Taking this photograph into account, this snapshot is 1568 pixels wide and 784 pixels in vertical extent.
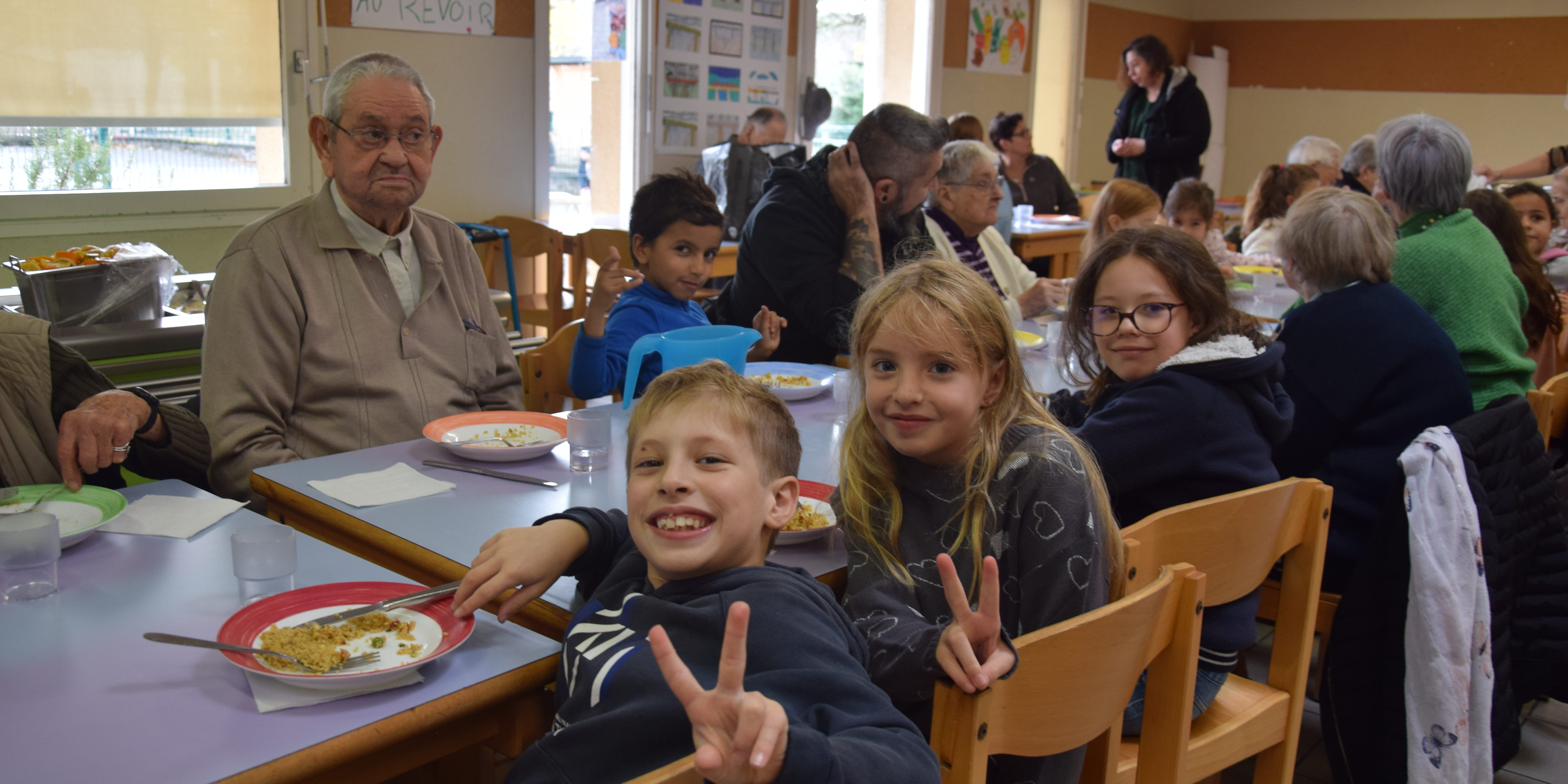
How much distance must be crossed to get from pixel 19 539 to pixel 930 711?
102cm

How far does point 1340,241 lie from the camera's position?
7.00ft

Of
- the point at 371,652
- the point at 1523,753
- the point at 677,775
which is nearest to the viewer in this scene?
the point at 677,775

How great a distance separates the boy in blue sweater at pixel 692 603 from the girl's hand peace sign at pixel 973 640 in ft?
0.21

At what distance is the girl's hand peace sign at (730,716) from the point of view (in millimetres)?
743

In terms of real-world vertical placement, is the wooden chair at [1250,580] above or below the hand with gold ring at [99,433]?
below

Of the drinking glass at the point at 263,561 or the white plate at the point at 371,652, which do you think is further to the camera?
the drinking glass at the point at 263,561

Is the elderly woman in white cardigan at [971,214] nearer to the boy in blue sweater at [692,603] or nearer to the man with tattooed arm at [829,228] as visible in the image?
the man with tattooed arm at [829,228]

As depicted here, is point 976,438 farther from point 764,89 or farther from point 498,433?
point 764,89

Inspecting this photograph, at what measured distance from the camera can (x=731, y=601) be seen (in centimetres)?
106

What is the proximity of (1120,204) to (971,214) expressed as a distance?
2.16 ft

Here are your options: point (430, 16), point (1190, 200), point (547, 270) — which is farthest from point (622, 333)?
point (430, 16)

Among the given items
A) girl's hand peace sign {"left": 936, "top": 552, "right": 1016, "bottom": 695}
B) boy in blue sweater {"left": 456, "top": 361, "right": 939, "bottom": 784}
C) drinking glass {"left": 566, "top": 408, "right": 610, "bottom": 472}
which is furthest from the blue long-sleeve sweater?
girl's hand peace sign {"left": 936, "top": 552, "right": 1016, "bottom": 695}

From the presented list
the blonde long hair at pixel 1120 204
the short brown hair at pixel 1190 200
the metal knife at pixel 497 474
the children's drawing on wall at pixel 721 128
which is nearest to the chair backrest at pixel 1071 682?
the metal knife at pixel 497 474

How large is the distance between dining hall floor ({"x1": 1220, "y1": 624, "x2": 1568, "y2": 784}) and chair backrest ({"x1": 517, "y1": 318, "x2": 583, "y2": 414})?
5.15 ft
